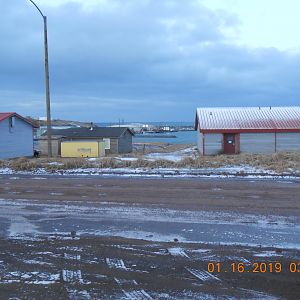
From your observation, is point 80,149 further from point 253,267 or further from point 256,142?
point 253,267

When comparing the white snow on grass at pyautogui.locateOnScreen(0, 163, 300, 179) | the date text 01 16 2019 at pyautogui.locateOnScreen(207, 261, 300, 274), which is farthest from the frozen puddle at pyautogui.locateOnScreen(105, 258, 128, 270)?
the white snow on grass at pyautogui.locateOnScreen(0, 163, 300, 179)

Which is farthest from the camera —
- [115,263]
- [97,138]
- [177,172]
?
[97,138]

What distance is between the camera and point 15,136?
38156 millimetres

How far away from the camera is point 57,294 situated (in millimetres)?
5227

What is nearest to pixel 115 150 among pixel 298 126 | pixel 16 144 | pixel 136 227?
pixel 16 144

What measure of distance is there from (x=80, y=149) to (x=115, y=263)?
3302 centimetres

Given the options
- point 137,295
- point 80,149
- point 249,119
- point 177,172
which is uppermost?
point 249,119

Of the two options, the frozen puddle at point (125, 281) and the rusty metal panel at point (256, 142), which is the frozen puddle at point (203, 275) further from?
the rusty metal panel at point (256, 142)

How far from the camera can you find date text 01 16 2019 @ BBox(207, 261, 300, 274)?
19.9ft

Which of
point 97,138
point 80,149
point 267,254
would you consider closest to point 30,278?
Result: point 267,254

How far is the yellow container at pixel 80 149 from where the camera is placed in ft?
127

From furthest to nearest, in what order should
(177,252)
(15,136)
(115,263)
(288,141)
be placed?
1. (288,141)
2. (15,136)
3. (177,252)
4. (115,263)

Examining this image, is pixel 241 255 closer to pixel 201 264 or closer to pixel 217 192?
pixel 201 264

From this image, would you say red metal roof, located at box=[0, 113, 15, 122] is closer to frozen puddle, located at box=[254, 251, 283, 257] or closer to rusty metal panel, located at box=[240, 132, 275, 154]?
rusty metal panel, located at box=[240, 132, 275, 154]
